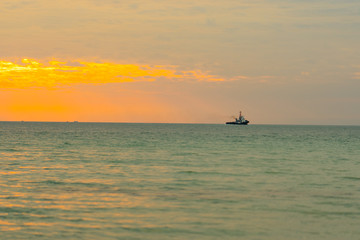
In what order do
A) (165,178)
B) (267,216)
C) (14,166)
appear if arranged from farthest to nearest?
(14,166) → (165,178) → (267,216)

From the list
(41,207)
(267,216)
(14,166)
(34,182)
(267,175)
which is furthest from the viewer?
(14,166)

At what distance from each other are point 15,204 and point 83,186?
6.51 meters

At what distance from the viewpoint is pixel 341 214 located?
2005cm

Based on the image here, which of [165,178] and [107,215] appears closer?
[107,215]

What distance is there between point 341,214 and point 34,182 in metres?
18.6

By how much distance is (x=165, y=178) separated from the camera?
32.3 metres

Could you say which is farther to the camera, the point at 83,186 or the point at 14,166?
the point at 14,166

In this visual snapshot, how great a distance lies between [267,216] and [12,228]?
395 inches

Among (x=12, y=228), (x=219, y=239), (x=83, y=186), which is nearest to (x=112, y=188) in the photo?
(x=83, y=186)

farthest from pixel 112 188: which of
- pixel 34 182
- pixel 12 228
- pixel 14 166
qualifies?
pixel 14 166

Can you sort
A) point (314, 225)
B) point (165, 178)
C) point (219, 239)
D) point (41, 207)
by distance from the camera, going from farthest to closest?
point (165, 178)
point (41, 207)
point (314, 225)
point (219, 239)

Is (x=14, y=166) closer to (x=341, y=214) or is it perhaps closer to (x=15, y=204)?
(x=15, y=204)

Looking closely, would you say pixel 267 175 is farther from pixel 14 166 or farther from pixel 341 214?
pixel 14 166

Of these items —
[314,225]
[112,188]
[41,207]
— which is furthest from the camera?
[112,188]
